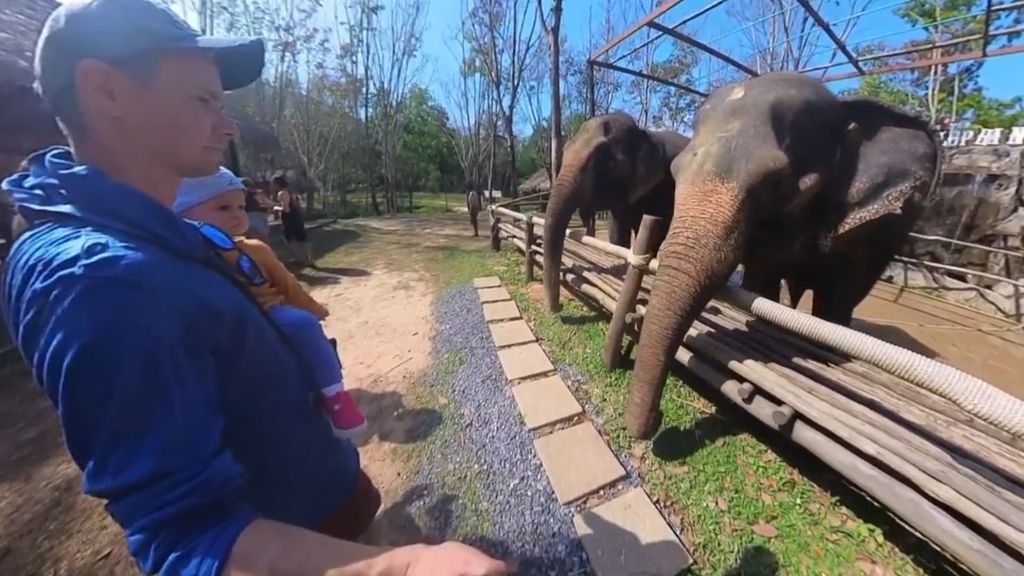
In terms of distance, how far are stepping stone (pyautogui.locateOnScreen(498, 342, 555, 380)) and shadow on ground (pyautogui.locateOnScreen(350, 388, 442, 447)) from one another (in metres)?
0.78

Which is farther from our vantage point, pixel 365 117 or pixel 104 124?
pixel 365 117

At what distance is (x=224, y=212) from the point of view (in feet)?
7.54

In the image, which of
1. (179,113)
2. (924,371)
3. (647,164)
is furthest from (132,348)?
(647,164)

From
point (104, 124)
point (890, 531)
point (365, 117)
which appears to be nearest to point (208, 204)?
point (104, 124)

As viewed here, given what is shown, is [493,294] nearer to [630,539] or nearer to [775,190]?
[775,190]

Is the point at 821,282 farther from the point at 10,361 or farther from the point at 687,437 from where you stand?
the point at 10,361

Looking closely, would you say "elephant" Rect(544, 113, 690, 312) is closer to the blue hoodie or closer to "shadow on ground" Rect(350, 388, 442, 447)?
"shadow on ground" Rect(350, 388, 442, 447)

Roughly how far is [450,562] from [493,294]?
558 cm

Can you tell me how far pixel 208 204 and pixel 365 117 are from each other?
23199mm

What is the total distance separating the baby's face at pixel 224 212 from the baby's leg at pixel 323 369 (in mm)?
1076

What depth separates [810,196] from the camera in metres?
2.81

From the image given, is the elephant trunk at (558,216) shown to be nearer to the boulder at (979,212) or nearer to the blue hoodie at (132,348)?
the blue hoodie at (132,348)

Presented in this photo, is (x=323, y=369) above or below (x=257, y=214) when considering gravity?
above

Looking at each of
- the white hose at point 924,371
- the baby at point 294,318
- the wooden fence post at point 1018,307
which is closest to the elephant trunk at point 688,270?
the white hose at point 924,371
